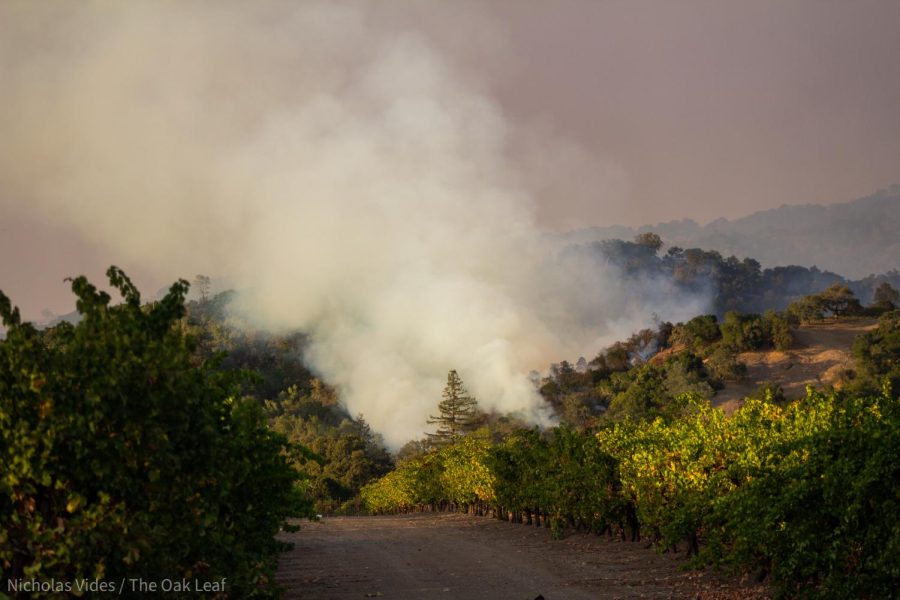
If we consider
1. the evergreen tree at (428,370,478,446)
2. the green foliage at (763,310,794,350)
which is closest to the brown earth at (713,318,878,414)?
the green foliage at (763,310,794,350)

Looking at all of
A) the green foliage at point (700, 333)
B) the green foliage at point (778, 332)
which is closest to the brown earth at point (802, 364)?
the green foliage at point (778, 332)

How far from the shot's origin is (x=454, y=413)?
381 feet

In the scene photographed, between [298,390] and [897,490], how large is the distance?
546 ft

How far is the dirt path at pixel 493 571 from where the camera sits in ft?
46.7

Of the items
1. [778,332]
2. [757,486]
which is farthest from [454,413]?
[757,486]

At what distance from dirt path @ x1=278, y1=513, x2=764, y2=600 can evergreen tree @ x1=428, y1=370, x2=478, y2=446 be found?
87810 millimetres

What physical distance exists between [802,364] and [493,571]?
89.2 m

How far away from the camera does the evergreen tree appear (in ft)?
378

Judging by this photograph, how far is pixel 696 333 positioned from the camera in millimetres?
113312

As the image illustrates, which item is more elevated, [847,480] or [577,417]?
[577,417]

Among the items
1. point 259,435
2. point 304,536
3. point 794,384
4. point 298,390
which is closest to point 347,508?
point 304,536

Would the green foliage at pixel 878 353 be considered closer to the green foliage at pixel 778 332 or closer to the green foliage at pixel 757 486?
the green foliage at pixel 778 332

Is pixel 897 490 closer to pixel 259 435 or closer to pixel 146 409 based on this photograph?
pixel 259 435

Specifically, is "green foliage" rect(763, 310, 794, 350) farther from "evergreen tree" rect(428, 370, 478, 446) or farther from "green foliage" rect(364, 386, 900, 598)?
"green foliage" rect(364, 386, 900, 598)
